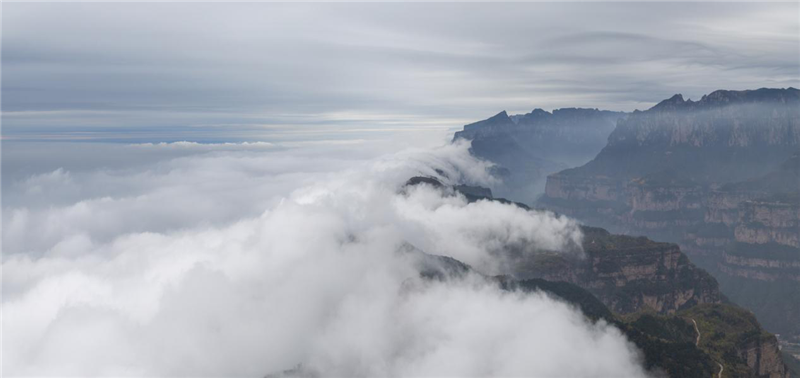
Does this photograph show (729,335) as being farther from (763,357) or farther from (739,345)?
(763,357)

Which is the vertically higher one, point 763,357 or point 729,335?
point 729,335

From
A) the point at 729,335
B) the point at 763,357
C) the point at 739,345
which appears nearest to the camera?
the point at 739,345

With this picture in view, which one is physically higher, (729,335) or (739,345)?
(729,335)

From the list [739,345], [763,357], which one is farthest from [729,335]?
[763,357]

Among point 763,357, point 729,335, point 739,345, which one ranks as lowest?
point 763,357

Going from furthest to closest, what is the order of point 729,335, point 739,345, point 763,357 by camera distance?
point 729,335 < point 763,357 < point 739,345

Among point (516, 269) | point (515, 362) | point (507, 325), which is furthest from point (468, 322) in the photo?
point (516, 269)

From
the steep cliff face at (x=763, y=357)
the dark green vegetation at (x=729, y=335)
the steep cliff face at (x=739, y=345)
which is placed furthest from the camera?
the steep cliff face at (x=763, y=357)

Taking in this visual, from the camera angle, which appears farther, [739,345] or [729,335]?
[729,335]

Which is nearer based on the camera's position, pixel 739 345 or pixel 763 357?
pixel 739 345

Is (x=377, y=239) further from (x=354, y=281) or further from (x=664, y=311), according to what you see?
(x=664, y=311)

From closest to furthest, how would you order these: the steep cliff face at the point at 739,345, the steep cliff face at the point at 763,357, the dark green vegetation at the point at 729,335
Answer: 1. the dark green vegetation at the point at 729,335
2. the steep cliff face at the point at 739,345
3. the steep cliff face at the point at 763,357
